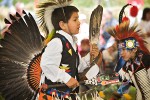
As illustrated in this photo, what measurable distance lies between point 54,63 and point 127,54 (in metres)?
0.68

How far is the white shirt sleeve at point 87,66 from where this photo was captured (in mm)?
3418

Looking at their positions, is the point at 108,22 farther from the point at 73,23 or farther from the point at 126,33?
the point at 73,23

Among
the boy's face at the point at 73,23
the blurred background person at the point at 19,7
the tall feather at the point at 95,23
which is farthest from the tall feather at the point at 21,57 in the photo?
the tall feather at the point at 95,23

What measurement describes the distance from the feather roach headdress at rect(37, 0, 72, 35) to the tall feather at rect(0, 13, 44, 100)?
0.32 ft

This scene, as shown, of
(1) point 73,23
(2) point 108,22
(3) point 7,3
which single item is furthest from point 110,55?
(3) point 7,3

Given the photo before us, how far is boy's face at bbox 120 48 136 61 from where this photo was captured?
343 centimetres

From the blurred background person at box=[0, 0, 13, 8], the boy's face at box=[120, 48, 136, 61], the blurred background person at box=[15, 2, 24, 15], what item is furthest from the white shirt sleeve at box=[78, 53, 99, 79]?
the blurred background person at box=[0, 0, 13, 8]

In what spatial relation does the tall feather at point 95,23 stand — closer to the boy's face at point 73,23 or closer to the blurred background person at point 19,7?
the boy's face at point 73,23

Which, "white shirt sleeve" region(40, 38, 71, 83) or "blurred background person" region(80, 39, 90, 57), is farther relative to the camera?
"blurred background person" region(80, 39, 90, 57)

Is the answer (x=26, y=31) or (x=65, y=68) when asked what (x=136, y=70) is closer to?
(x=65, y=68)

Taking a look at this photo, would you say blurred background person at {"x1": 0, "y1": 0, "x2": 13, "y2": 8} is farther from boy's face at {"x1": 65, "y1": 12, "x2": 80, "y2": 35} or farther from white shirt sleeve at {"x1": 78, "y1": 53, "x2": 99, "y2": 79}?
white shirt sleeve at {"x1": 78, "y1": 53, "x2": 99, "y2": 79}

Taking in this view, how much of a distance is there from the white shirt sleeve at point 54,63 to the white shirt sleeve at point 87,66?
0.16 meters

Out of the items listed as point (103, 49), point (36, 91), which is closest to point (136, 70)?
point (103, 49)

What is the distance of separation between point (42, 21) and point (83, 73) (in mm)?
610
